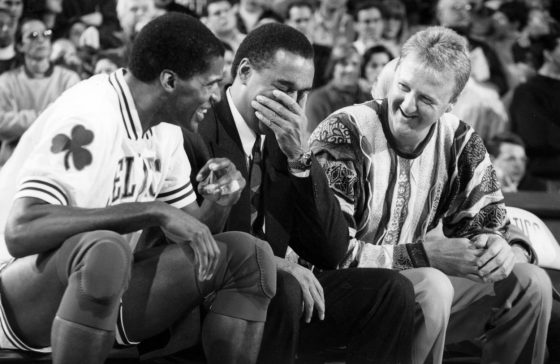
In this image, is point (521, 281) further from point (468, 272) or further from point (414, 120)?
point (414, 120)

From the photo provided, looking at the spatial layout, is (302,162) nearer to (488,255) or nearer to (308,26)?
(488,255)

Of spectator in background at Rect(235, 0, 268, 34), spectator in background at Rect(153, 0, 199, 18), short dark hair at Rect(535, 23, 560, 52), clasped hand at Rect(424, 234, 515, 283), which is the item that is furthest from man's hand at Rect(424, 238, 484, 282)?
Result: short dark hair at Rect(535, 23, 560, 52)

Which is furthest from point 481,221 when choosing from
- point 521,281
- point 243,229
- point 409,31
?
point 409,31

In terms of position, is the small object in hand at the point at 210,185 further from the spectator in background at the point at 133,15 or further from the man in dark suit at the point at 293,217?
the spectator in background at the point at 133,15

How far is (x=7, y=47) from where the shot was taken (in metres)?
4.35

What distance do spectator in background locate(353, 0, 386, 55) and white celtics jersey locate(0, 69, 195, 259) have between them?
129 inches

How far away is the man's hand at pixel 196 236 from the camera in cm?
189

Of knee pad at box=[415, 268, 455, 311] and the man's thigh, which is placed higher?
the man's thigh

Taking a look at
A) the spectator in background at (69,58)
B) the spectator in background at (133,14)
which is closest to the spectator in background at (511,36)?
the spectator in background at (133,14)

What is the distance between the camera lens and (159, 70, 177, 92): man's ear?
6.97 ft

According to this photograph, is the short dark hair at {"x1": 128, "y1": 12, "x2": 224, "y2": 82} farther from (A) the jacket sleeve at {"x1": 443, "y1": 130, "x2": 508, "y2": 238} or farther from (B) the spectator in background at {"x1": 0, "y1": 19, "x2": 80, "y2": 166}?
(B) the spectator in background at {"x1": 0, "y1": 19, "x2": 80, "y2": 166}

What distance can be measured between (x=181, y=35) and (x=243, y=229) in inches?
21.9

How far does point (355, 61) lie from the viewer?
16.1ft

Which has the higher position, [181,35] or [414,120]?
[181,35]
